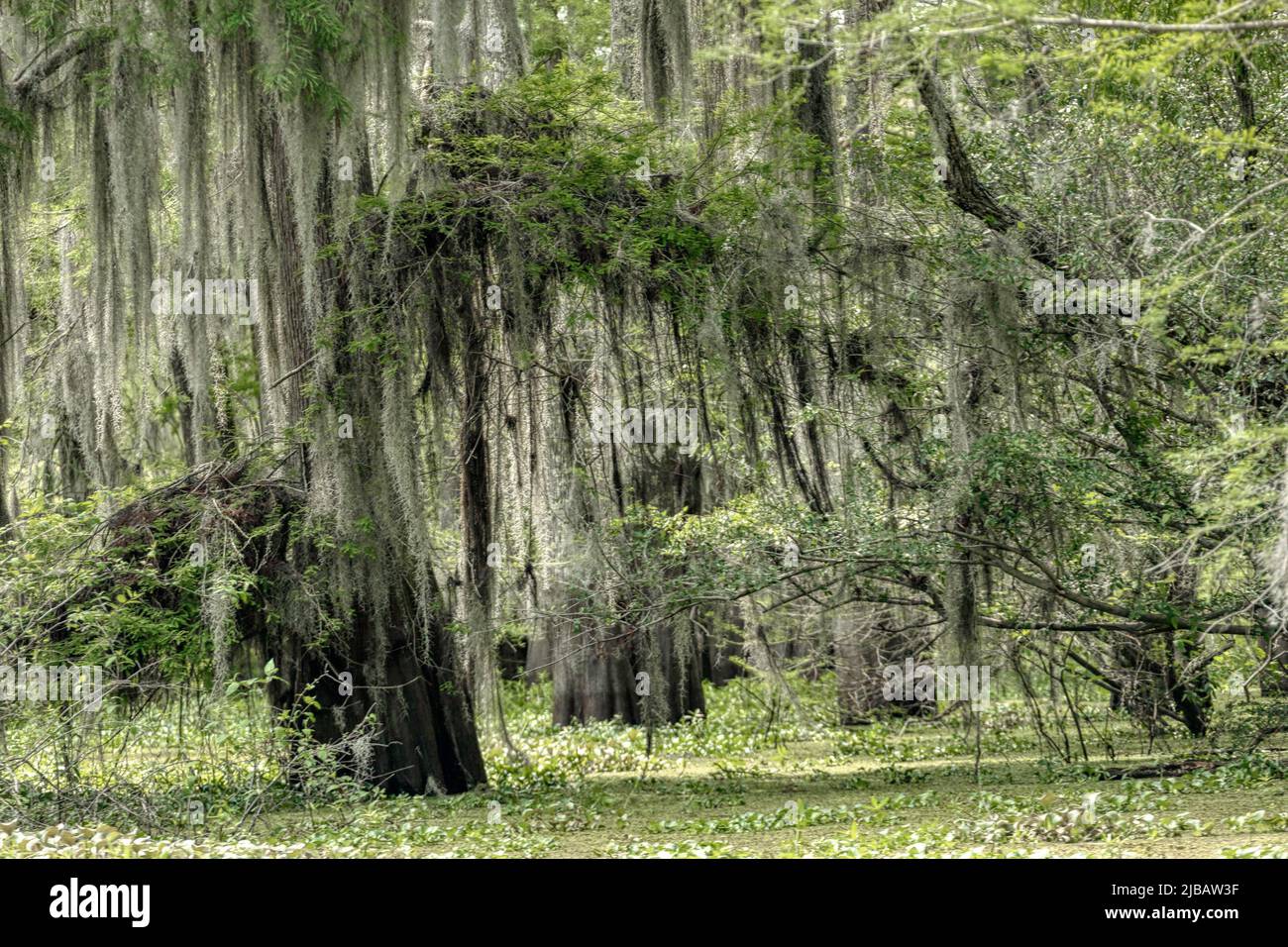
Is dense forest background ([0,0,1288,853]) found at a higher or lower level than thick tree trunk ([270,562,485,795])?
higher

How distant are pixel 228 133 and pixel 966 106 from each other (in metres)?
5.30

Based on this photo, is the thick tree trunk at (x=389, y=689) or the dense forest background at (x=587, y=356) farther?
the thick tree trunk at (x=389, y=689)

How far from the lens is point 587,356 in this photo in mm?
9938

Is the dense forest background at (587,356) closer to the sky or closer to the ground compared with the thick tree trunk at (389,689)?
closer to the sky

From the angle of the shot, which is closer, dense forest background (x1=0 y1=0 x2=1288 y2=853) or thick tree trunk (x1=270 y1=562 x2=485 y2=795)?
dense forest background (x1=0 y1=0 x2=1288 y2=853)

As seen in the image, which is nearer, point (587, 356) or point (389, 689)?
point (587, 356)

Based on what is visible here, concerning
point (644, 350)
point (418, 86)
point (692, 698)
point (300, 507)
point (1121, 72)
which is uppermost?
point (418, 86)

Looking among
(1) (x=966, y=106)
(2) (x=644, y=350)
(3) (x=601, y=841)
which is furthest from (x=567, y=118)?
(3) (x=601, y=841)

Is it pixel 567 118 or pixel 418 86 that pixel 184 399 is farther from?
pixel 567 118

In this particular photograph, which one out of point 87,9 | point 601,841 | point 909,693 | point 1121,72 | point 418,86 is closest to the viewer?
point 1121,72

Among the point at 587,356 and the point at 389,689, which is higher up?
the point at 587,356

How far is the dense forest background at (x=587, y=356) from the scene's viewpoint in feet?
29.5

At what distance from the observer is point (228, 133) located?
905cm

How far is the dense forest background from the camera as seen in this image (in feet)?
29.5
